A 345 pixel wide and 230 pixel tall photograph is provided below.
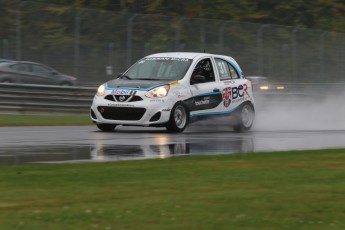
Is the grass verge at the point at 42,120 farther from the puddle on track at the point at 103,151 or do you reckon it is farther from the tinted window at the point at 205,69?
the puddle on track at the point at 103,151

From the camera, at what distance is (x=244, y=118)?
20.6 m

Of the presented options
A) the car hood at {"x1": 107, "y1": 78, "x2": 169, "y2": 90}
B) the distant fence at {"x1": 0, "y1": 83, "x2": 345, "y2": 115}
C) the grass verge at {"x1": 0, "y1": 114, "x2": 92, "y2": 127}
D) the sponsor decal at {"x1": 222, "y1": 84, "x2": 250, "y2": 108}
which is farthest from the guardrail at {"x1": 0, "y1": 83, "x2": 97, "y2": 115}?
the car hood at {"x1": 107, "y1": 78, "x2": 169, "y2": 90}

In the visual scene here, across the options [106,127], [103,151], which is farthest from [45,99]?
[103,151]

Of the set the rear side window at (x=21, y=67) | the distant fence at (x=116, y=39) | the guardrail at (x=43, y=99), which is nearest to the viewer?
the guardrail at (x=43, y=99)

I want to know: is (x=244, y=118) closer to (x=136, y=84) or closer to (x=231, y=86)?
(x=231, y=86)

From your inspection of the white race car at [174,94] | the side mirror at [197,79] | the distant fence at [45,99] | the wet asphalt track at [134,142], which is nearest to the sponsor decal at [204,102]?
the white race car at [174,94]

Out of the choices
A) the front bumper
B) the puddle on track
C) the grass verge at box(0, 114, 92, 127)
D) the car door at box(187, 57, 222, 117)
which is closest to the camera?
the puddle on track

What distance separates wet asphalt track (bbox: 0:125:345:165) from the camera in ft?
42.4

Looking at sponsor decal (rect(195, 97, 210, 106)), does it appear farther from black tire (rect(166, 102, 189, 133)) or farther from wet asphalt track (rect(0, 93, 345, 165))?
wet asphalt track (rect(0, 93, 345, 165))

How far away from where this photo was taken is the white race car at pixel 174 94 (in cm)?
1783

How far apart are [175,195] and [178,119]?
951 centimetres

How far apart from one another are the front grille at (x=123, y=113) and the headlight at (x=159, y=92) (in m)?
0.33

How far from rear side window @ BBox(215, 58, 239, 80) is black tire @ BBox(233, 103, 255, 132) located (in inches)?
26.9

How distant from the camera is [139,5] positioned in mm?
44062
